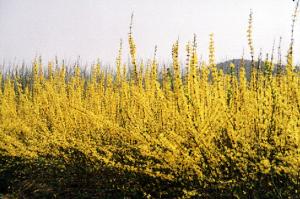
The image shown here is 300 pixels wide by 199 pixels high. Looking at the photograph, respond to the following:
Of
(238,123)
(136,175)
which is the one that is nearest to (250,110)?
(238,123)

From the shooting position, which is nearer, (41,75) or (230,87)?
(230,87)

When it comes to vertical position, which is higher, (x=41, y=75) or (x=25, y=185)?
(x=41, y=75)

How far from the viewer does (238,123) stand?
337 centimetres

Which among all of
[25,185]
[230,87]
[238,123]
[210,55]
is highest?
[210,55]

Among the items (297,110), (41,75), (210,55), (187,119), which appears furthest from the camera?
(41,75)

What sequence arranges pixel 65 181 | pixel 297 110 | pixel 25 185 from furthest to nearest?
pixel 25 185, pixel 65 181, pixel 297 110

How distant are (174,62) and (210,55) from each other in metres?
0.40

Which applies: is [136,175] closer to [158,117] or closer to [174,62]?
[158,117]

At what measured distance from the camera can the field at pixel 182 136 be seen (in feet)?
10.1

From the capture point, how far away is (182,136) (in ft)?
12.1

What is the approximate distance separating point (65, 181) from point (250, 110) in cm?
284

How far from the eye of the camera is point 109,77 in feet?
19.0

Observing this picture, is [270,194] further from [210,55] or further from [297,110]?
[210,55]

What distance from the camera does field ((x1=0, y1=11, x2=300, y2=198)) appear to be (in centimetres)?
307
